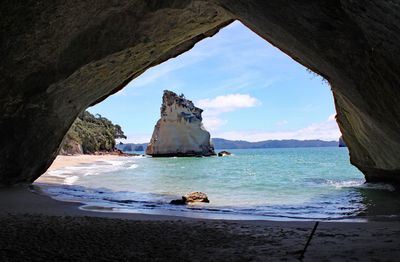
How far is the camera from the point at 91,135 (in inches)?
2272

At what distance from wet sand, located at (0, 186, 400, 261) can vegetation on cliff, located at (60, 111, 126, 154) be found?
141 feet

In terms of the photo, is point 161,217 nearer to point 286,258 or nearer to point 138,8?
point 286,258

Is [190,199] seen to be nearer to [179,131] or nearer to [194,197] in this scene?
[194,197]

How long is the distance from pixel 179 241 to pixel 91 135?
190 ft

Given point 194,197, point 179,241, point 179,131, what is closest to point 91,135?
point 179,131

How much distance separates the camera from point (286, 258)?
298 cm

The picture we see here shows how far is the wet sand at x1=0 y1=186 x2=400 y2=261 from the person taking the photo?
303 centimetres

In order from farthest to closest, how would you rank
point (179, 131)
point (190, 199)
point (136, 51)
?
point (179, 131) → point (190, 199) → point (136, 51)

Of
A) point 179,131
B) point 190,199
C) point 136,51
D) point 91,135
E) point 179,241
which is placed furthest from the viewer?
→ point 179,131

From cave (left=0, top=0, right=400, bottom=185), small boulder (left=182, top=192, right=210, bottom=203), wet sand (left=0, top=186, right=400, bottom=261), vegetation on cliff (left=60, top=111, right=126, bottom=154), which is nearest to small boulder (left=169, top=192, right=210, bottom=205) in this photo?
small boulder (left=182, top=192, right=210, bottom=203)

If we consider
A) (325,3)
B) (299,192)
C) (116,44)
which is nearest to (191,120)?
(299,192)

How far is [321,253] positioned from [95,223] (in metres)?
3.34

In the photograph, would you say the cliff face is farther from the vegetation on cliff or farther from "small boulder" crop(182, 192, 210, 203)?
"small boulder" crop(182, 192, 210, 203)

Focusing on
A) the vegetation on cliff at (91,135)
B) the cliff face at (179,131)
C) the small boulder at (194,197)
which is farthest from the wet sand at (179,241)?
the cliff face at (179,131)
